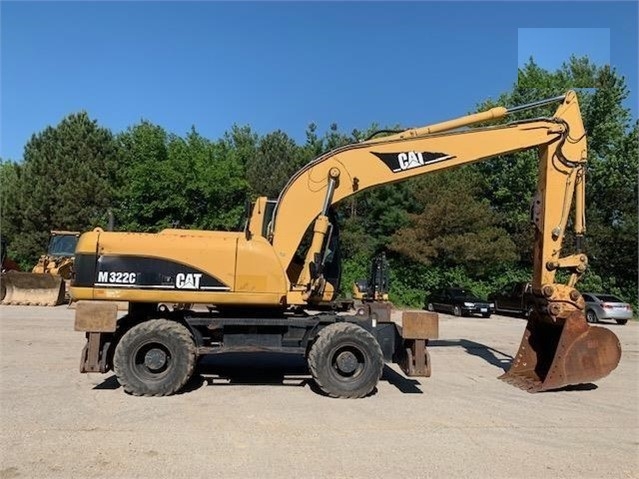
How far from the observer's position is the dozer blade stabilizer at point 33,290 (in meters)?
22.4

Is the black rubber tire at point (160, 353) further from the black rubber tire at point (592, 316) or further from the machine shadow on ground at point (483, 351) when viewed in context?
the black rubber tire at point (592, 316)

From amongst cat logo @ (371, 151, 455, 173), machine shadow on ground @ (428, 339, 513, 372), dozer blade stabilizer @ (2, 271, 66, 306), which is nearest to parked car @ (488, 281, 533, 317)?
machine shadow on ground @ (428, 339, 513, 372)

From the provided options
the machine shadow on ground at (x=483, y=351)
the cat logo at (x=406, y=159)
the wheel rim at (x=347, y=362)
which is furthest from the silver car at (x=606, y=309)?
the wheel rim at (x=347, y=362)

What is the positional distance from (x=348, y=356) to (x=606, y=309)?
792 inches

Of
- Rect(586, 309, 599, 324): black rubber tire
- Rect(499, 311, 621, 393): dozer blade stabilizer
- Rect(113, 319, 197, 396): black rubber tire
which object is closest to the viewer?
Rect(113, 319, 197, 396): black rubber tire

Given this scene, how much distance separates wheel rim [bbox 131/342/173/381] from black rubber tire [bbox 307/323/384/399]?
6.73ft

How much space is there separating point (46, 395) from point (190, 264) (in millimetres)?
2600

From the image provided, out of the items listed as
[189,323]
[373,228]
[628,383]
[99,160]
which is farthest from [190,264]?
[99,160]

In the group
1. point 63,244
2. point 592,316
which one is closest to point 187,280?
point 63,244

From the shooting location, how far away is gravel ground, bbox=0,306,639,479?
5301 millimetres

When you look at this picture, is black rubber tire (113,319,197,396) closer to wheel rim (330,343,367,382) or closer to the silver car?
wheel rim (330,343,367,382)

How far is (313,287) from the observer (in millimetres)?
→ 8836

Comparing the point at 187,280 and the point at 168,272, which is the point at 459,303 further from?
the point at 168,272

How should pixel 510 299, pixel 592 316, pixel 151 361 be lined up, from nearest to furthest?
pixel 151 361 → pixel 592 316 → pixel 510 299
